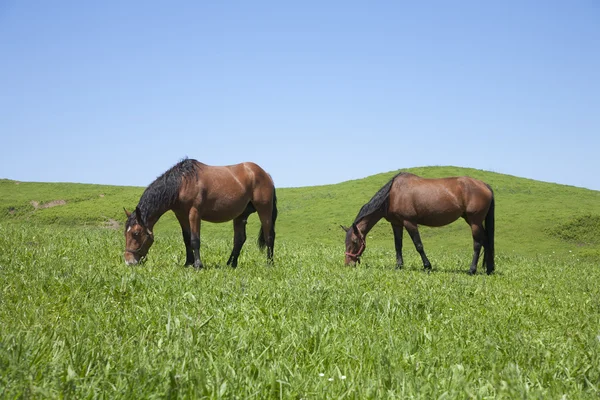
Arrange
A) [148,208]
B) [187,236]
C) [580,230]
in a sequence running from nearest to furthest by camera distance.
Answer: [148,208] → [187,236] → [580,230]

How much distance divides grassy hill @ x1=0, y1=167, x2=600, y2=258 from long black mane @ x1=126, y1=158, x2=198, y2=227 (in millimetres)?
11540

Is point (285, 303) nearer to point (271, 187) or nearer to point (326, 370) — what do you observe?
point (326, 370)

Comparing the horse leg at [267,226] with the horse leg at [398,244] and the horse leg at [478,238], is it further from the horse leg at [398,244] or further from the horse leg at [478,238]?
the horse leg at [478,238]

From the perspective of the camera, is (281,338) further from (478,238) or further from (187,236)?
(478,238)

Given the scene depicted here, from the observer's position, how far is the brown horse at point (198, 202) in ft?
34.6

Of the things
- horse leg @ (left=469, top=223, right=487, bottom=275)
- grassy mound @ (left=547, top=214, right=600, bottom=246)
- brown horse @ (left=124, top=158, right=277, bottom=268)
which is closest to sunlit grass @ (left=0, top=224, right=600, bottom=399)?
brown horse @ (left=124, top=158, right=277, bottom=268)

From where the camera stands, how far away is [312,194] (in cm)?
4059

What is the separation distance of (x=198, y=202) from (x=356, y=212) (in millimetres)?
22206

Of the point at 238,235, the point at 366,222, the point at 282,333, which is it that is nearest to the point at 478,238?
the point at 366,222

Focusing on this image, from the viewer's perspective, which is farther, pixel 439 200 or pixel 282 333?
pixel 439 200

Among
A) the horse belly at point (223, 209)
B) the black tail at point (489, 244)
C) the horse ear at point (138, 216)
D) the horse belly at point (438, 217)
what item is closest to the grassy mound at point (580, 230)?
the black tail at point (489, 244)

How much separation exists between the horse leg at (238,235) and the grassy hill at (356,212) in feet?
31.7

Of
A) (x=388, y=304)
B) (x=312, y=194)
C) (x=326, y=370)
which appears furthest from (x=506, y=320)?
(x=312, y=194)

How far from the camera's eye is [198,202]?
1096cm
